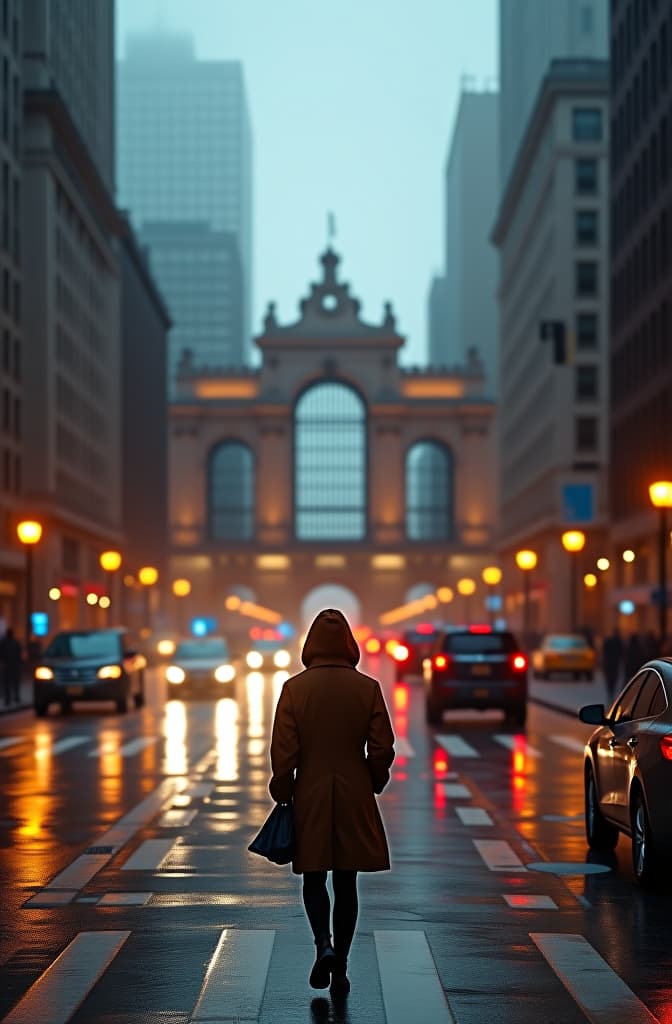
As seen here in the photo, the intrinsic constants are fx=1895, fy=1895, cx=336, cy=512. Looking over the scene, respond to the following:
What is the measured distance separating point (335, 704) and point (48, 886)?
4.45 metres

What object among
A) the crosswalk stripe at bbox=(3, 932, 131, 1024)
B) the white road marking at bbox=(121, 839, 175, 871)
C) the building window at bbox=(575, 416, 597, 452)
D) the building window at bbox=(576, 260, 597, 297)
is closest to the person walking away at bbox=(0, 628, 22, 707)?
the white road marking at bbox=(121, 839, 175, 871)

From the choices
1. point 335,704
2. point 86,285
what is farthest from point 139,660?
point 86,285

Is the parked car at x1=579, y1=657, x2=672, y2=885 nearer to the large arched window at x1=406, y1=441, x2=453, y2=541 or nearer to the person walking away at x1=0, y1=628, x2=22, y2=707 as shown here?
the person walking away at x1=0, y1=628, x2=22, y2=707

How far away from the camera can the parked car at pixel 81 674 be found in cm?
3800

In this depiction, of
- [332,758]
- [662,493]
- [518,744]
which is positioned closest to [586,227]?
[662,493]

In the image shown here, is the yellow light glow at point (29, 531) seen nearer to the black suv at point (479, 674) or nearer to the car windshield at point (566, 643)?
the black suv at point (479, 674)

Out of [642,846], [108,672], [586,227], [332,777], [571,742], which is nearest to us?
[332,777]

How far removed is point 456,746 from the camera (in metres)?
28.2

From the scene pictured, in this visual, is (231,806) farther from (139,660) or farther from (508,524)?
(508,524)

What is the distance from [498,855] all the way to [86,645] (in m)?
25.7

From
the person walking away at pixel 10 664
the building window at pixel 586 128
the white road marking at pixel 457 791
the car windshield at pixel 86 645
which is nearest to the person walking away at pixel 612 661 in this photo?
the car windshield at pixel 86 645

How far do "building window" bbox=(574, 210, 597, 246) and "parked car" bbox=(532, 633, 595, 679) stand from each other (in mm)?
34639

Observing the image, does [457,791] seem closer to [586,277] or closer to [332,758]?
[332,758]

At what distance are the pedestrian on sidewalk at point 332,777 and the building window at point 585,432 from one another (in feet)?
277
